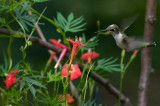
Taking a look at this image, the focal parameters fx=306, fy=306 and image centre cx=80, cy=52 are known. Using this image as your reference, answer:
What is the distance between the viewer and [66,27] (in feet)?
3.35

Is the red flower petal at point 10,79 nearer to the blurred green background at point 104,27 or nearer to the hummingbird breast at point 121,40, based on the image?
the hummingbird breast at point 121,40

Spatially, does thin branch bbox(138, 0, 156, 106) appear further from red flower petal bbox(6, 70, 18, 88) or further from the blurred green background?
the blurred green background

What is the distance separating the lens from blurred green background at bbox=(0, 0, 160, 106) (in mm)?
2818

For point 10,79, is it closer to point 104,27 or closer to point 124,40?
point 124,40

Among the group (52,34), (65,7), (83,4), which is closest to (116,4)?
(83,4)

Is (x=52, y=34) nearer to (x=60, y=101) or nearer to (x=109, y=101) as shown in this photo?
(x=109, y=101)

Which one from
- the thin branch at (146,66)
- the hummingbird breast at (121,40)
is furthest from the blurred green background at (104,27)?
the hummingbird breast at (121,40)

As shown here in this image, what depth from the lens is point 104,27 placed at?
10.6ft

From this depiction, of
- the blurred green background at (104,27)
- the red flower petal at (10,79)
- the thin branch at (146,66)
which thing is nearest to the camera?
the red flower petal at (10,79)

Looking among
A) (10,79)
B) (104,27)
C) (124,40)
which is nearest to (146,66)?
(124,40)

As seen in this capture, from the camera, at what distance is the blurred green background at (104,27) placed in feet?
9.25

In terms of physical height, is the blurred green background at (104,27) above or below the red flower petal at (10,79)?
above

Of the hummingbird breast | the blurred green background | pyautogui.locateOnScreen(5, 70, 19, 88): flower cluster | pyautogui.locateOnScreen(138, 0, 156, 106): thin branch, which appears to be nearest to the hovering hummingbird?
the hummingbird breast

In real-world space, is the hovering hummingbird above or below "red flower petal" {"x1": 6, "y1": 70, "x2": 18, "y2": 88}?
above
